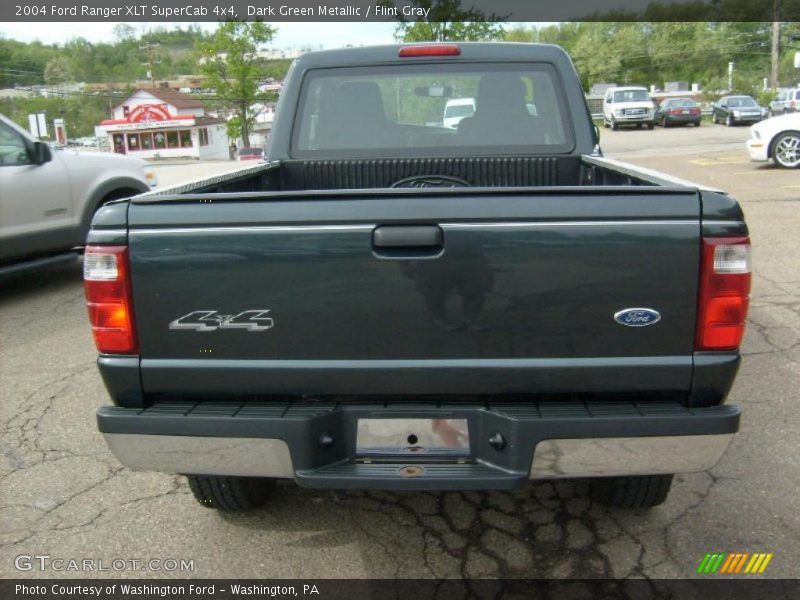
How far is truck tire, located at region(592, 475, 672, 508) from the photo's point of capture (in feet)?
9.32

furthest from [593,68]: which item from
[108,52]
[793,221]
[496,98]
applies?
[496,98]

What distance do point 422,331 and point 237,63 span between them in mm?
51808

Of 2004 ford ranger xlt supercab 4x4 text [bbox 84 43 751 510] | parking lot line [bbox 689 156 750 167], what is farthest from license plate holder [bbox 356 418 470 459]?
parking lot line [bbox 689 156 750 167]

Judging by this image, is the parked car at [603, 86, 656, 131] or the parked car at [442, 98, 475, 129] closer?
the parked car at [442, 98, 475, 129]

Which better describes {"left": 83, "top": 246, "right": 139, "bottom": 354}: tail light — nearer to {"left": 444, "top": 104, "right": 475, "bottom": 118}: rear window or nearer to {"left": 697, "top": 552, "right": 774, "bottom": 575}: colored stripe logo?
{"left": 697, "top": 552, "right": 774, "bottom": 575}: colored stripe logo

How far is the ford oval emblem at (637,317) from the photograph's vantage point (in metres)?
2.20

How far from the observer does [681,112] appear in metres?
38.2

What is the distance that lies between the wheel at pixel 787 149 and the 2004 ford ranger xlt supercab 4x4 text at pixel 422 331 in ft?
47.3

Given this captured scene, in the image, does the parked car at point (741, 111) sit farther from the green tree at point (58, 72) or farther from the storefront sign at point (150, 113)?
the storefront sign at point (150, 113)

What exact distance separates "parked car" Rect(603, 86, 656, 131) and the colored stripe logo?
126 ft

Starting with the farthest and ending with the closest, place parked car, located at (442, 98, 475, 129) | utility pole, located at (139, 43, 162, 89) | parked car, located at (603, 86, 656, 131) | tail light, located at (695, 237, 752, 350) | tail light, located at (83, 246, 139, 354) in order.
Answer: utility pole, located at (139, 43, 162, 89)
parked car, located at (603, 86, 656, 131)
parked car, located at (442, 98, 475, 129)
tail light, located at (83, 246, 139, 354)
tail light, located at (695, 237, 752, 350)

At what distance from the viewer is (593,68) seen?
290ft

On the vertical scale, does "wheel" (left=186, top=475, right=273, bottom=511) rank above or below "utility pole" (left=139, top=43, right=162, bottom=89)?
below

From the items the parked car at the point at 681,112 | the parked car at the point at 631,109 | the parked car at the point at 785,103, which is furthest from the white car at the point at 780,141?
the parked car at the point at 785,103
